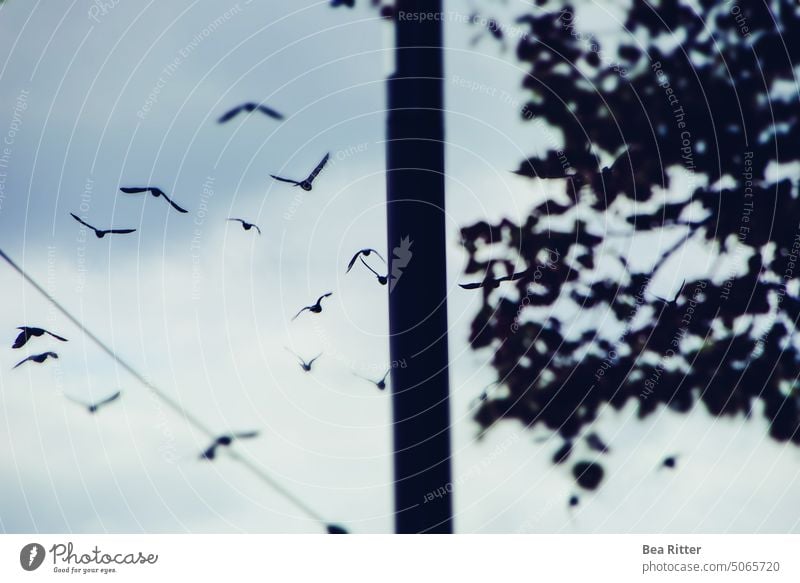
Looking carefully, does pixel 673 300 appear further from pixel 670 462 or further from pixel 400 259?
pixel 400 259

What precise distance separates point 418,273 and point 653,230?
269 mm

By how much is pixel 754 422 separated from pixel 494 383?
293mm

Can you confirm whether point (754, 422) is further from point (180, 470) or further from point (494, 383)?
point (180, 470)

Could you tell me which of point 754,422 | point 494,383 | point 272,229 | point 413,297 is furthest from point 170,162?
point 754,422

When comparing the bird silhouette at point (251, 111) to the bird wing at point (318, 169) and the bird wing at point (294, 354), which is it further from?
the bird wing at point (294, 354)

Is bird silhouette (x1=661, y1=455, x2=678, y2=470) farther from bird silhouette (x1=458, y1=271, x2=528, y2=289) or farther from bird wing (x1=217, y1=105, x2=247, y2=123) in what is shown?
bird wing (x1=217, y1=105, x2=247, y2=123)

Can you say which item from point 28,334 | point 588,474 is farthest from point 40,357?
point 588,474

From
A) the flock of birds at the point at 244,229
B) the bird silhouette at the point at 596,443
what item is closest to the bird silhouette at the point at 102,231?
the flock of birds at the point at 244,229

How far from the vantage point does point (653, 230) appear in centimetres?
82

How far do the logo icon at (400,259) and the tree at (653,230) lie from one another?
0.07 meters

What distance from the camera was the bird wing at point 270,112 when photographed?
816 mm

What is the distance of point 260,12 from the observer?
824 mm

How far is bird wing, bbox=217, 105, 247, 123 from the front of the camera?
0.82 metres

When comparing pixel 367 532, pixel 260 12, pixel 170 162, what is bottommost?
pixel 367 532
